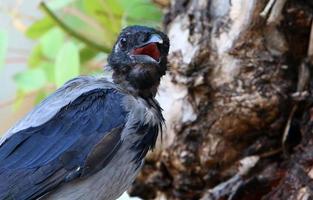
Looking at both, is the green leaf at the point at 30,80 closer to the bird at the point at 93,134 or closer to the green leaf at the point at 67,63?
the green leaf at the point at 67,63

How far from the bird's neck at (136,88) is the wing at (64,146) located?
8 centimetres

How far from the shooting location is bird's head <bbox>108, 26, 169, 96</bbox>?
2.19m

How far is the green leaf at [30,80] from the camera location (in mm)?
2877

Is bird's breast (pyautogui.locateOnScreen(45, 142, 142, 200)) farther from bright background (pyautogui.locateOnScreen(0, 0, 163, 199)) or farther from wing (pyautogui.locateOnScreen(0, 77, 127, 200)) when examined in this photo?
bright background (pyautogui.locateOnScreen(0, 0, 163, 199))

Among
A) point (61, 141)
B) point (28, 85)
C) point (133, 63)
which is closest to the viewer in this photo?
point (61, 141)

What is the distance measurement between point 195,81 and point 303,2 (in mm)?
397

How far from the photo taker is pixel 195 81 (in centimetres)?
241

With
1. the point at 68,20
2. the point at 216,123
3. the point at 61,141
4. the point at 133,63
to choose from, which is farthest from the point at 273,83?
the point at 68,20

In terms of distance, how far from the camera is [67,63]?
2.68 meters

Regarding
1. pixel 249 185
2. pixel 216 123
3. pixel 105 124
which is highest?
pixel 105 124

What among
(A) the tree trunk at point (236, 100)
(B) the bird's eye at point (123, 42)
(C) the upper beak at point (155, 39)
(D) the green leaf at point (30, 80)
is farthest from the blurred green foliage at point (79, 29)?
(C) the upper beak at point (155, 39)

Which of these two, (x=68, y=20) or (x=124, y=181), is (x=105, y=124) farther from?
(x=68, y=20)

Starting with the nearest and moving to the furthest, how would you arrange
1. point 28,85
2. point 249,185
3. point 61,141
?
point 61,141
point 249,185
point 28,85

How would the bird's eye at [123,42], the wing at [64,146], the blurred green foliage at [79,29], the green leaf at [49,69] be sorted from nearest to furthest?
the wing at [64,146] → the bird's eye at [123,42] → the blurred green foliage at [79,29] → the green leaf at [49,69]
